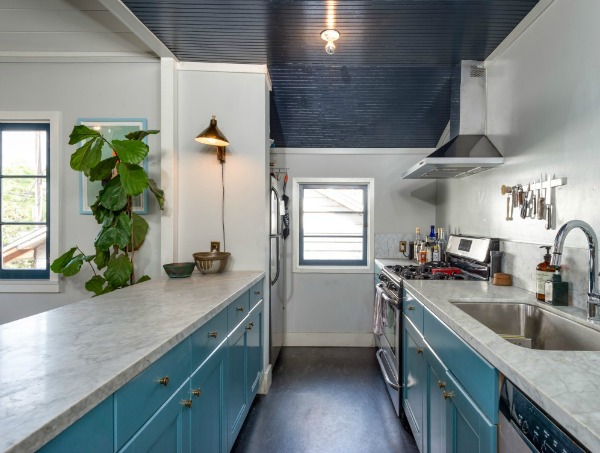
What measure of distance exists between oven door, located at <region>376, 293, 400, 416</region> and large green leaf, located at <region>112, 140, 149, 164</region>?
6.38ft

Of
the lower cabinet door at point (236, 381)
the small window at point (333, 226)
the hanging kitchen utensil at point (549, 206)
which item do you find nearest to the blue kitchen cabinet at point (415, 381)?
the hanging kitchen utensil at point (549, 206)

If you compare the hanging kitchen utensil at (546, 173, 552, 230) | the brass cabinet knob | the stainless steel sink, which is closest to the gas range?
the hanging kitchen utensil at (546, 173, 552, 230)

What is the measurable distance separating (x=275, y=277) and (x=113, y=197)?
142cm

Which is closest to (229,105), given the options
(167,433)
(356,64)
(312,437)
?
(356,64)

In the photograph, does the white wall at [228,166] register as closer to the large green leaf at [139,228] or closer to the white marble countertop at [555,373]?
the large green leaf at [139,228]

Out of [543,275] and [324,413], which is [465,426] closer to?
[543,275]

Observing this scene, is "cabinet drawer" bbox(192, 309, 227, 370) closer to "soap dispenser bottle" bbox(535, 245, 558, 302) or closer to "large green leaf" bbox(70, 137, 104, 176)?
"large green leaf" bbox(70, 137, 104, 176)

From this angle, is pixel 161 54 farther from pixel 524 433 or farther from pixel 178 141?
pixel 524 433

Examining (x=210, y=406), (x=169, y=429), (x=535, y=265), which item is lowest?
(x=210, y=406)

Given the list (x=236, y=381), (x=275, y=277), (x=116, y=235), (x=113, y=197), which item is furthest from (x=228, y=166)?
(x=236, y=381)

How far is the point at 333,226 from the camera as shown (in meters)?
3.86

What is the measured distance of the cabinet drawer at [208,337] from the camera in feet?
4.28

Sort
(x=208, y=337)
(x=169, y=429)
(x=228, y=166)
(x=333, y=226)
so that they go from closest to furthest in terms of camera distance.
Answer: (x=169, y=429) < (x=208, y=337) < (x=228, y=166) < (x=333, y=226)

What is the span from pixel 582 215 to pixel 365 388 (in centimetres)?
197
